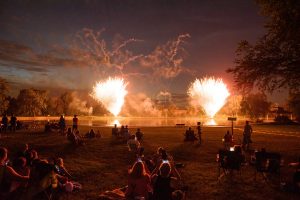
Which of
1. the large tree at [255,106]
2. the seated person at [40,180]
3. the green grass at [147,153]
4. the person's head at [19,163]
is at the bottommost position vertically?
the green grass at [147,153]

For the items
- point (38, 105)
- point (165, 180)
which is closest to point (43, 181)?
point (165, 180)

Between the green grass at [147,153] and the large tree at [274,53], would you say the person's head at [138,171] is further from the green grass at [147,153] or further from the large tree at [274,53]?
the large tree at [274,53]

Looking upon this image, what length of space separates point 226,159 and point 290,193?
2904 mm

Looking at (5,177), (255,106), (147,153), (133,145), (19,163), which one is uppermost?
(255,106)

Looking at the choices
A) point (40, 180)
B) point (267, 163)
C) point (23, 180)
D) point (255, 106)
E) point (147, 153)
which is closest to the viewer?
point (23, 180)

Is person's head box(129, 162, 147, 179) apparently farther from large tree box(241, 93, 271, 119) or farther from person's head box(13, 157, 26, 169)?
large tree box(241, 93, 271, 119)

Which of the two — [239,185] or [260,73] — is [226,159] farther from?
[260,73]

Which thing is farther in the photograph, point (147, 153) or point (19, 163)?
point (147, 153)

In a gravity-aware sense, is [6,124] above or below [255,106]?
below

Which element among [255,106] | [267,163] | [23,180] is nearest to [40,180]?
[23,180]

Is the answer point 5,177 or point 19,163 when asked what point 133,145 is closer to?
point 19,163

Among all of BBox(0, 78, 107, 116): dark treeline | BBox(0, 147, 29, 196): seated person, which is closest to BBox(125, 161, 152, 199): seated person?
BBox(0, 147, 29, 196): seated person

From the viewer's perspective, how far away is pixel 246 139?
20953 mm

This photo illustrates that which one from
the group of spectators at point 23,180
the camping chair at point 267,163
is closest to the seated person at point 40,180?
the group of spectators at point 23,180
